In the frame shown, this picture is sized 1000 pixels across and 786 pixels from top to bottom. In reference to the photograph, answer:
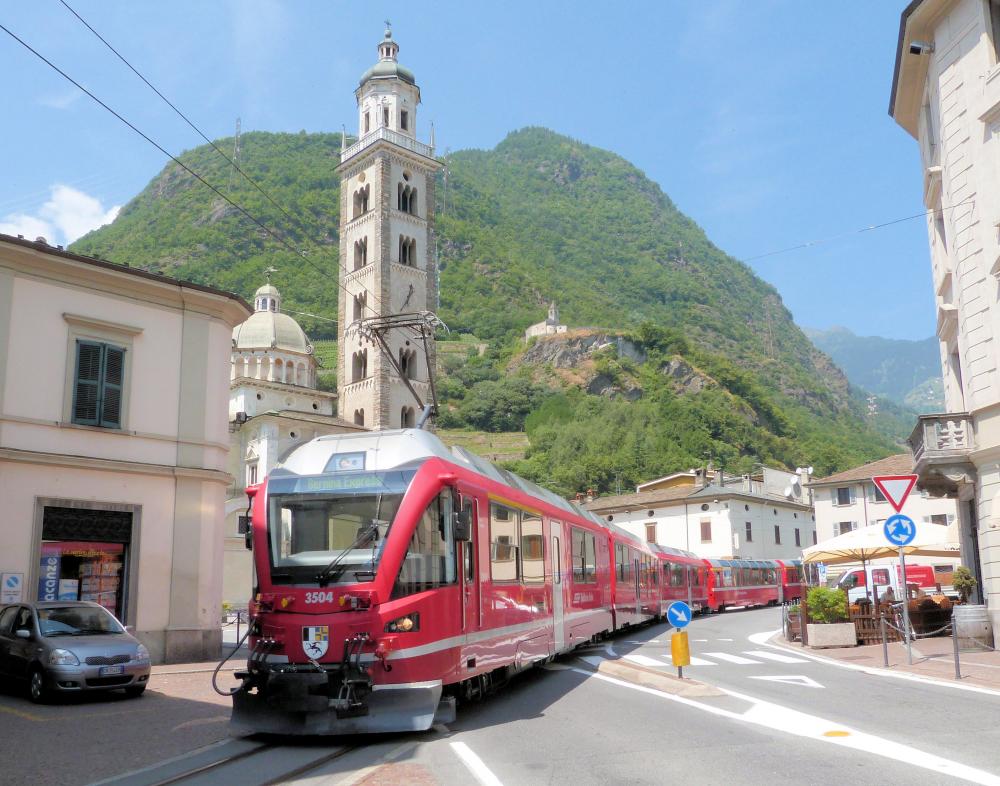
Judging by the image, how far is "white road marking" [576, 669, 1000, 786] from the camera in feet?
24.0

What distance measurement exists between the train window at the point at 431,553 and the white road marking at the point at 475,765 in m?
1.50

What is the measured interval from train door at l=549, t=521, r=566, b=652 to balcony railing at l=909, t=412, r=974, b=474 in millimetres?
8086

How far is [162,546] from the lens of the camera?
19.1 m

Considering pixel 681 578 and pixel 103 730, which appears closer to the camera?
pixel 103 730

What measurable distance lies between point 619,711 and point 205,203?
128729 millimetres

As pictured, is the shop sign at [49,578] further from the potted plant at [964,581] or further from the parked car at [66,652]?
the potted plant at [964,581]

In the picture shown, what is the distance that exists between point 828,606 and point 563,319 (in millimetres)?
139560

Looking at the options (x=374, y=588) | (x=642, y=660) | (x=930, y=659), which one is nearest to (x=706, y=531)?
(x=642, y=660)

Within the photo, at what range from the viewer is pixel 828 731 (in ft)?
30.8

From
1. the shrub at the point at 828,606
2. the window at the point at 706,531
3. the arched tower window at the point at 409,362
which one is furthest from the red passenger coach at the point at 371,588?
the arched tower window at the point at 409,362

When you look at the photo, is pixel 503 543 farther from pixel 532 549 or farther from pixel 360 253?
pixel 360 253

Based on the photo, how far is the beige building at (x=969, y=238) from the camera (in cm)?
1816

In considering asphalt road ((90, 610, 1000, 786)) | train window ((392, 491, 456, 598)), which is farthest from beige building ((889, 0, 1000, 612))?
train window ((392, 491, 456, 598))

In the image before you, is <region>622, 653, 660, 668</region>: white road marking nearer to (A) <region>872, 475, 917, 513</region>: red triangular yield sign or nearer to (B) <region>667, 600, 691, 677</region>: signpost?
(B) <region>667, 600, 691, 677</region>: signpost
